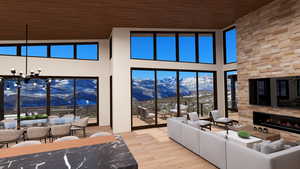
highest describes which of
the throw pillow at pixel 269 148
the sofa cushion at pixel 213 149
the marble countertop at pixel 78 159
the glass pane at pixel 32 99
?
the glass pane at pixel 32 99

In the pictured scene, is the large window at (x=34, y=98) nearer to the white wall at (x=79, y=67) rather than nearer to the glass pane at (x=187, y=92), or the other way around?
the white wall at (x=79, y=67)

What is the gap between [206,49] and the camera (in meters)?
8.34

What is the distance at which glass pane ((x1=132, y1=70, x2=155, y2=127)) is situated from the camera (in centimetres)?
697

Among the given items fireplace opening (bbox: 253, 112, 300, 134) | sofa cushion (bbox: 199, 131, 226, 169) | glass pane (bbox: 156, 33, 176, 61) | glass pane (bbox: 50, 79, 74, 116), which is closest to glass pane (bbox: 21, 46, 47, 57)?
glass pane (bbox: 50, 79, 74, 116)

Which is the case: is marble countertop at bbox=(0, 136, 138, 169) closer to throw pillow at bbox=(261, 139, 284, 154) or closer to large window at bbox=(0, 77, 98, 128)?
throw pillow at bbox=(261, 139, 284, 154)

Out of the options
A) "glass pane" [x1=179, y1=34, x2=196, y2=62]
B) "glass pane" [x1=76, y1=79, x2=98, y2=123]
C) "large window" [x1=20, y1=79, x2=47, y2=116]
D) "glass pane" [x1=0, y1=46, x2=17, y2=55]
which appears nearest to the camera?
"glass pane" [x1=0, y1=46, x2=17, y2=55]

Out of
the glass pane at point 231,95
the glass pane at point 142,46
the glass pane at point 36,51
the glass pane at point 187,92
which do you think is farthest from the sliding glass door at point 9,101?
the glass pane at point 231,95

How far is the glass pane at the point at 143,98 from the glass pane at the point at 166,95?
339 millimetres

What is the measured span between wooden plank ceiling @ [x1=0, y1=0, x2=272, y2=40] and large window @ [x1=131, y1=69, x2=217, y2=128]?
7.35 ft

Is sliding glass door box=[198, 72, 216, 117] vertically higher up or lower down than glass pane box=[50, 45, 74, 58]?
lower down

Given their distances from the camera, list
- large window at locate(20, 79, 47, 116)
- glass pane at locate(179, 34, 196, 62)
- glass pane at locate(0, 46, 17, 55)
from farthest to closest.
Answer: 1. glass pane at locate(179, 34, 196, 62)
2. large window at locate(20, 79, 47, 116)
3. glass pane at locate(0, 46, 17, 55)

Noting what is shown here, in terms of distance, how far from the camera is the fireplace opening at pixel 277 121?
15.7 feet

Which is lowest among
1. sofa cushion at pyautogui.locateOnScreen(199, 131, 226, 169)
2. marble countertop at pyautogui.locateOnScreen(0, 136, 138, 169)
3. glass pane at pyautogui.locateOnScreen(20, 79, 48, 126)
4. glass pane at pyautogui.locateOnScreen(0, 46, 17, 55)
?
sofa cushion at pyautogui.locateOnScreen(199, 131, 226, 169)

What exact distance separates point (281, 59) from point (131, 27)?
568 centimetres
